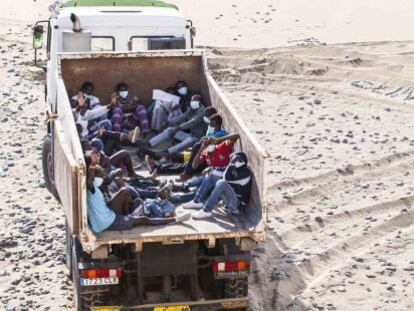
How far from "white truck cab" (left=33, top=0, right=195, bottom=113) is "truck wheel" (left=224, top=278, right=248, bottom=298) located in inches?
213

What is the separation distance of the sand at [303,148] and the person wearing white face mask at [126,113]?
1880 millimetres

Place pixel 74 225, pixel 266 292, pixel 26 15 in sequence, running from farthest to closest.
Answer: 1. pixel 26 15
2. pixel 266 292
3. pixel 74 225

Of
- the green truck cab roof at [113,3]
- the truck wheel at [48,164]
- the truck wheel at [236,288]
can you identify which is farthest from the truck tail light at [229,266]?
the green truck cab roof at [113,3]

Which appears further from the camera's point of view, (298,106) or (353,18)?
(353,18)

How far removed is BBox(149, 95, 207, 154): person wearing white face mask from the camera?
53.2 feet

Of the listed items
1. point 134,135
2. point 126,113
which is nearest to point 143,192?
point 134,135

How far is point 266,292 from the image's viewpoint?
1496 cm

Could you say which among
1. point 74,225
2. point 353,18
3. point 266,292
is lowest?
point 266,292

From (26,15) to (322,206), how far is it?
16947 mm

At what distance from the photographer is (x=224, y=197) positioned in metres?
13.8

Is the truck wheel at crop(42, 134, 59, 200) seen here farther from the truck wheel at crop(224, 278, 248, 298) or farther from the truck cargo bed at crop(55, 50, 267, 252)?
the truck wheel at crop(224, 278, 248, 298)

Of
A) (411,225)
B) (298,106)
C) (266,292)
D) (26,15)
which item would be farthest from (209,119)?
(26,15)

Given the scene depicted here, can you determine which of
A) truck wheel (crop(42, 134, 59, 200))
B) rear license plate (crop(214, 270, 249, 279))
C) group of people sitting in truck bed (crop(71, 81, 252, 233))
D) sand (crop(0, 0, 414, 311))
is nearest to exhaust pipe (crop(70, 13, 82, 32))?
group of people sitting in truck bed (crop(71, 81, 252, 233))

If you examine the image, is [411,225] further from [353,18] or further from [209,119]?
[353,18]
